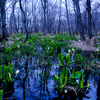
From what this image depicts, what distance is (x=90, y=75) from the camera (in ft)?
9.91

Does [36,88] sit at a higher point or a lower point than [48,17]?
lower

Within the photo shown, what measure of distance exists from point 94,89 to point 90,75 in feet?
2.19

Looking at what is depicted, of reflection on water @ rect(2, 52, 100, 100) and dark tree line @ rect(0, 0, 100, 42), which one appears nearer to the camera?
reflection on water @ rect(2, 52, 100, 100)

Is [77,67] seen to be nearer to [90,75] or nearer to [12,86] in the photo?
[90,75]

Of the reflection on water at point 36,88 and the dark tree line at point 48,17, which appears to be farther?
the dark tree line at point 48,17

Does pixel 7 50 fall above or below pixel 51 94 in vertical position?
above

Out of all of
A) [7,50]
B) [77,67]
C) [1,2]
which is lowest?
[77,67]

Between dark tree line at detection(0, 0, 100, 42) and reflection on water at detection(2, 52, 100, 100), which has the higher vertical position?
dark tree line at detection(0, 0, 100, 42)

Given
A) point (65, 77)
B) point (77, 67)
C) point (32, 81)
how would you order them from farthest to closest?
point (77, 67)
point (32, 81)
point (65, 77)

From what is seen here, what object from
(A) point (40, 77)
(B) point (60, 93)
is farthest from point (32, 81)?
(B) point (60, 93)

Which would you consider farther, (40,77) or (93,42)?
(93,42)

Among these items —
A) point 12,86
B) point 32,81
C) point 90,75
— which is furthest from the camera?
point 90,75

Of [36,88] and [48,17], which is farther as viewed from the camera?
[48,17]

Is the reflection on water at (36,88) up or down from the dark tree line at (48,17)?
down
